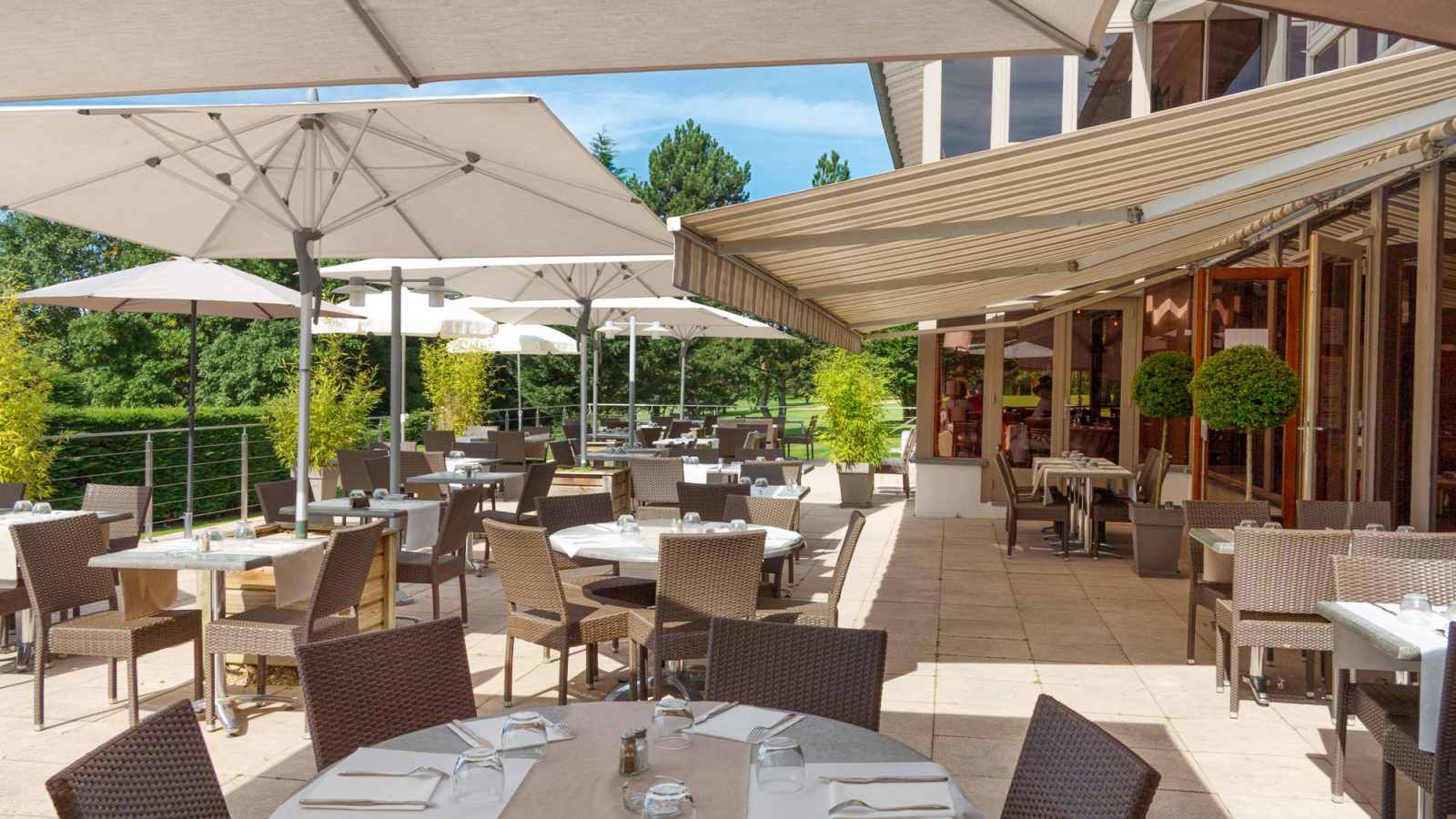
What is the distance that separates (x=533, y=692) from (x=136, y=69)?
3631mm

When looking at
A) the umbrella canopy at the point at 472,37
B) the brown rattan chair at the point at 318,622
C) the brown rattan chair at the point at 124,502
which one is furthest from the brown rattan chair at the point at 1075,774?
the brown rattan chair at the point at 124,502

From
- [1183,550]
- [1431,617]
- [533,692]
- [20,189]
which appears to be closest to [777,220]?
[533,692]

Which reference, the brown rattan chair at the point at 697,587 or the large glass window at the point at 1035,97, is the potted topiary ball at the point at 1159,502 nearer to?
the large glass window at the point at 1035,97

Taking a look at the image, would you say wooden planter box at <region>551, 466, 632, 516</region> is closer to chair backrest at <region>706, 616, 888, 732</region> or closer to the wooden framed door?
the wooden framed door

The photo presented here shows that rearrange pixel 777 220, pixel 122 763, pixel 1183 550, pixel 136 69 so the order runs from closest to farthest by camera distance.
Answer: pixel 122 763 < pixel 136 69 < pixel 777 220 < pixel 1183 550

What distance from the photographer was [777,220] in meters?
4.89

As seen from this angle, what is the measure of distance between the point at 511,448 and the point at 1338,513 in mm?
8650

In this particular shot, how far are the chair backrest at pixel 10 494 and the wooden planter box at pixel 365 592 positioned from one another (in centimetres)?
230

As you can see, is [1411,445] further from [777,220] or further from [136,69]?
[136,69]

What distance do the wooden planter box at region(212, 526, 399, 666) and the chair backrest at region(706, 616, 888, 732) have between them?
3128 mm

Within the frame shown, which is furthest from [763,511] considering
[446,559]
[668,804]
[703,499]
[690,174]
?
[690,174]

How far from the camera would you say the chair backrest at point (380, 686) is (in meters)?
2.79

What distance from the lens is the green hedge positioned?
512 inches

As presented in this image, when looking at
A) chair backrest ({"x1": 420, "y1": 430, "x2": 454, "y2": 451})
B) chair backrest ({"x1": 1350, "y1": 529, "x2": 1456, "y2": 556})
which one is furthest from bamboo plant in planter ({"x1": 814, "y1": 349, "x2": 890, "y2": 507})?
chair backrest ({"x1": 1350, "y1": 529, "x2": 1456, "y2": 556})
